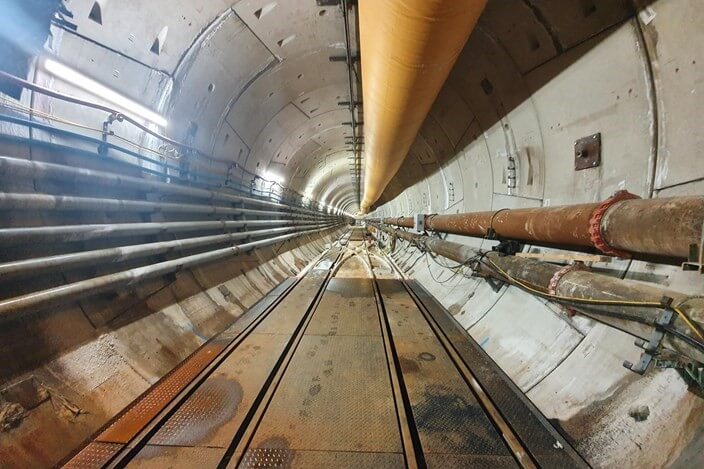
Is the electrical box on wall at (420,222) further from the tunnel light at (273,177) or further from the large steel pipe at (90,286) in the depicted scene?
the large steel pipe at (90,286)

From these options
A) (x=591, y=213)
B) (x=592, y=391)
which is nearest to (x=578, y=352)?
(x=592, y=391)

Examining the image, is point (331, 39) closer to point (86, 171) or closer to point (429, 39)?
point (429, 39)

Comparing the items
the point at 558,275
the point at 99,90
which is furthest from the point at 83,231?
the point at 558,275

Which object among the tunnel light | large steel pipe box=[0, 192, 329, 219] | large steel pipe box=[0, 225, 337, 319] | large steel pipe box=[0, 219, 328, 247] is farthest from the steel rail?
the tunnel light

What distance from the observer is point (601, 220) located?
1.67 m

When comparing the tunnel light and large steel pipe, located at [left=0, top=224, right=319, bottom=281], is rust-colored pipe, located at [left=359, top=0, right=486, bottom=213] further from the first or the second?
the tunnel light

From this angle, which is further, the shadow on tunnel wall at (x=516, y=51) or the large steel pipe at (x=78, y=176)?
the shadow on tunnel wall at (x=516, y=51)

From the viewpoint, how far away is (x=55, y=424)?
1912mm

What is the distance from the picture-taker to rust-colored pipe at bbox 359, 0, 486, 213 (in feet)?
6.10

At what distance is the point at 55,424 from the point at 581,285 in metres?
3.48

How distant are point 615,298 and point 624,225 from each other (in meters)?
0.39

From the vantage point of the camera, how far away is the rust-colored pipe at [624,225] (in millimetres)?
1269

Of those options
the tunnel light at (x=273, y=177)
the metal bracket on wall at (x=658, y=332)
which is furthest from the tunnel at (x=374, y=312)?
the tunnel light at (x=273, y=177)

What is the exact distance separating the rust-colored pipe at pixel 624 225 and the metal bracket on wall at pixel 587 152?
0.54 meters
